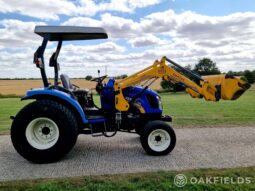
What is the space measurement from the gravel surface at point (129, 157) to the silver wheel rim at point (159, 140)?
0.66 ft

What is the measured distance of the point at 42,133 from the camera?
19.0 ft

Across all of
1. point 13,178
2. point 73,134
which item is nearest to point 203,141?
point 73,134

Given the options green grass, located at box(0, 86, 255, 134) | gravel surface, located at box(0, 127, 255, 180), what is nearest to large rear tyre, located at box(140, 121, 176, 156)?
gravel surface, located at box(0, 127, 255, 180)

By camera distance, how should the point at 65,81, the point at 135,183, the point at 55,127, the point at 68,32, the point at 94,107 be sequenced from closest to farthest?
the point at 135,183 < the point at 55,127 < the point at 68,32 < the point at 65,81 < the point at 94,107

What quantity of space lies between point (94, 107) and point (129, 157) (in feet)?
4.87

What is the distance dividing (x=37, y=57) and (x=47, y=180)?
240 centimetres

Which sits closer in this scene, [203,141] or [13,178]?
[13,178]

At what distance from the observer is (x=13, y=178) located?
4.75 metres

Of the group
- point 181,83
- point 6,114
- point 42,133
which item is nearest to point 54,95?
point 42,133

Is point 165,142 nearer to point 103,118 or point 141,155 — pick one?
point 141,155

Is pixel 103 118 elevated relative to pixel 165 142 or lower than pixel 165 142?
elevated

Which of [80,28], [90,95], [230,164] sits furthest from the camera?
[90,95]
